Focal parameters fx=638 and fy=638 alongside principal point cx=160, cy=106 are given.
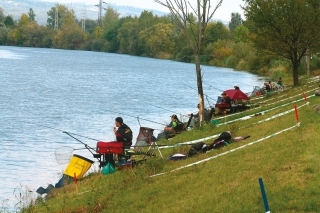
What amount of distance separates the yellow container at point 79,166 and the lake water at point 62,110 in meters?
1.23

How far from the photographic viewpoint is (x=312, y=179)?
10875 millimetres

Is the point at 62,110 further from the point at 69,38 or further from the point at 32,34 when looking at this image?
the point at 32,34

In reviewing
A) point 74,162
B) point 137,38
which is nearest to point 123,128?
point 74,162

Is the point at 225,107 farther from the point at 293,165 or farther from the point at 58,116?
the point at 293,165

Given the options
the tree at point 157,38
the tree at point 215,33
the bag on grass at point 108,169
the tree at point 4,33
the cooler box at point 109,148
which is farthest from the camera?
the tree at point 4,33

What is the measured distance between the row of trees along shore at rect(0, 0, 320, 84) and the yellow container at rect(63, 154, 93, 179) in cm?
1455

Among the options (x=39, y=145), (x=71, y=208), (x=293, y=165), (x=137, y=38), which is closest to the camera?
(x=293, y=165)

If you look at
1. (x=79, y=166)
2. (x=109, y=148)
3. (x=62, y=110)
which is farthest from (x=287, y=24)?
(x=109, y=148)

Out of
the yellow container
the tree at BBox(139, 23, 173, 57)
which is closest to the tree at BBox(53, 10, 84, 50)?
the tree at BBox(139, 23, 173, 57)

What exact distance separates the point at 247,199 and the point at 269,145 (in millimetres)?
4200

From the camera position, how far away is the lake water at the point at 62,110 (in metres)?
21.8

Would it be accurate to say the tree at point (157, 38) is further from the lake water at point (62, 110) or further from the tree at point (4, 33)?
the lake water at point (62, 110)

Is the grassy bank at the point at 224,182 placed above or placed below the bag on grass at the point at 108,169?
above

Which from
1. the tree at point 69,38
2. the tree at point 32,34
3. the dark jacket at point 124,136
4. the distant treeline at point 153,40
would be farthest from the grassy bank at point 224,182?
the tree at point 32,34
